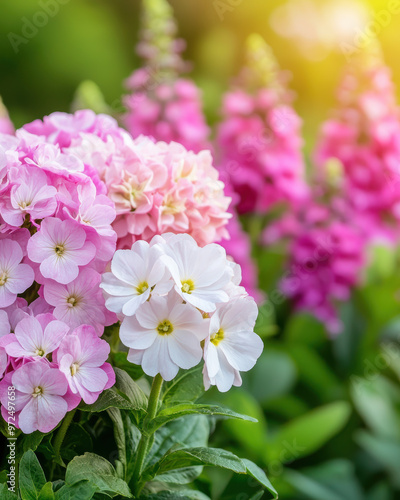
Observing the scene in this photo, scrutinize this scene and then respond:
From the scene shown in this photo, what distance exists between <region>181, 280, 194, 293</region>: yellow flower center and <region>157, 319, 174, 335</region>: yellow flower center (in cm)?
3

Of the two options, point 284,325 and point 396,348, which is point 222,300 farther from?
point 284,325

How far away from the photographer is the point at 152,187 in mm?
691

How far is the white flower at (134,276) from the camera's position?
22.2 inches

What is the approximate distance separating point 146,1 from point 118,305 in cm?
107

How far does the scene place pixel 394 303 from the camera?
1515 mm

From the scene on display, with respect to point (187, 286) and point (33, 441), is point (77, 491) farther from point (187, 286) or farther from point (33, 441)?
point (187, 286)

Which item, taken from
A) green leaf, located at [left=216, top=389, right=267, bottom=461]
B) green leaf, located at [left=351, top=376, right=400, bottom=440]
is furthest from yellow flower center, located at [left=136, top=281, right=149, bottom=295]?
green leaf, located at [left=351, top=376, right=400, bottom=440]

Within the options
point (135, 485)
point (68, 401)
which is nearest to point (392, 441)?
point (135, 485)

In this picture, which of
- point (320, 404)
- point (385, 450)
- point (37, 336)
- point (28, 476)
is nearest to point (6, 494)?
point (28, 476)

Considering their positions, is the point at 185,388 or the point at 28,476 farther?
the point at 185,388

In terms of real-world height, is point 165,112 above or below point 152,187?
below

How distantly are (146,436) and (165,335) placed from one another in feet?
0.35

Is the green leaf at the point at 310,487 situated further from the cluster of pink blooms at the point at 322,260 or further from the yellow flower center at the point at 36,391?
the yellow flower center at the point at 36,391

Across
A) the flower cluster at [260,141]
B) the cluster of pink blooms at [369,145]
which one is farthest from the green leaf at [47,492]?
the cluster of pink blooms at [369,145]
